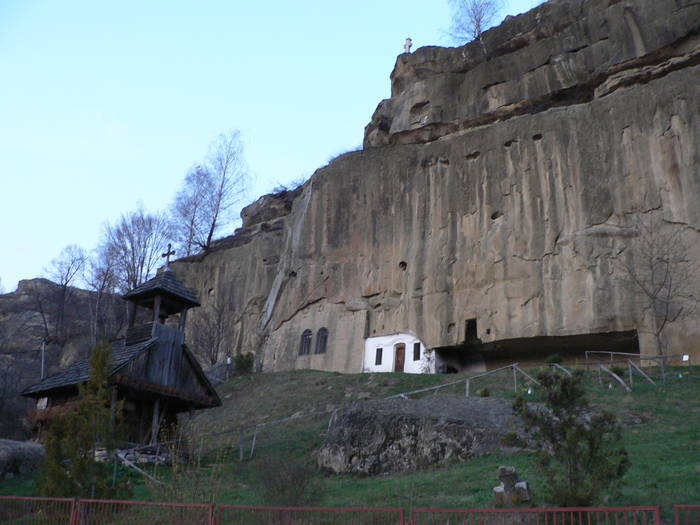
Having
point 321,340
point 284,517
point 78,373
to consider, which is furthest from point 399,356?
point 284,517

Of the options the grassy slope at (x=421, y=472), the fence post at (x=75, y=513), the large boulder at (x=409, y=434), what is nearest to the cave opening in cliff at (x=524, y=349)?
the grassy slope at (x=421, y=472)

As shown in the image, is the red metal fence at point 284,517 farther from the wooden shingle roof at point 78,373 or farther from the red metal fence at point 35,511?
the wooden shingle roof at point 78,373

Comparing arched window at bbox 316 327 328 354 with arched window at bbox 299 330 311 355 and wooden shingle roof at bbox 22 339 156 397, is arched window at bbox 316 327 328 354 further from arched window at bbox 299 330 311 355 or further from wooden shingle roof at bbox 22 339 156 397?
wooden shingle roof at bbox 22 339 156 397

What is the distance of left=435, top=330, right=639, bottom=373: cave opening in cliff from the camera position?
109 ft

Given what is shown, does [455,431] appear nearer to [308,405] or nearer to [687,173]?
[308,405]

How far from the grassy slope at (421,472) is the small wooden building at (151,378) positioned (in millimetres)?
1851

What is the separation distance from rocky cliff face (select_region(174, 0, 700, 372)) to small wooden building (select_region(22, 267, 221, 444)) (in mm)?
16509

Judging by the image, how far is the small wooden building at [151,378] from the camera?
73.4 ft

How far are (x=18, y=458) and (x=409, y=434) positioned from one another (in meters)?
12.2

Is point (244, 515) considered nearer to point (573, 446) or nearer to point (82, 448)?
point (82, 448)

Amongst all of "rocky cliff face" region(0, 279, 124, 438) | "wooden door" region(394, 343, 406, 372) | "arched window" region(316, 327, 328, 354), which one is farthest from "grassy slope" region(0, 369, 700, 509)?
Answer: "rocky cliff face" region(0, 279, 124, 438)

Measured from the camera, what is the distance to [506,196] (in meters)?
37.5

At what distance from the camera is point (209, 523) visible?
9438 mm

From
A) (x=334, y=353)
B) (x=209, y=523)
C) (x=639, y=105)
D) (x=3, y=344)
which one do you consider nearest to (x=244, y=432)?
(x=334, y=353)
